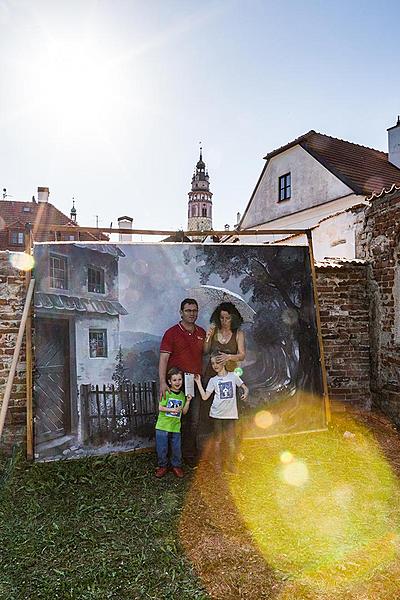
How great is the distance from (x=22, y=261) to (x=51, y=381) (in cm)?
135

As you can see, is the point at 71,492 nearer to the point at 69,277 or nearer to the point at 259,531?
the point at 259,531

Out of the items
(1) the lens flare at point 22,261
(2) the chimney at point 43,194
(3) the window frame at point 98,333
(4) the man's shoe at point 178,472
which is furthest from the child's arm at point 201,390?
(2) the chimney at point 43,194

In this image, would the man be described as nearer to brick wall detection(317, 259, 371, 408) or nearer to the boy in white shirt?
the boy in white shirt

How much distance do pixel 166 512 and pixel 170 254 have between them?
9.12 feet

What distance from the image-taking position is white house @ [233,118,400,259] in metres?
16.1

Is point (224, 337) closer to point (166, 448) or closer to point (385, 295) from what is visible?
point (166, 448)

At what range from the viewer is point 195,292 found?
215 inches

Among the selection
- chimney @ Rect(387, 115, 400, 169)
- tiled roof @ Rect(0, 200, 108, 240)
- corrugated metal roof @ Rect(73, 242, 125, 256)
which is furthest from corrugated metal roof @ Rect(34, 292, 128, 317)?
tiled roof @ Rect(0, 200, 108, 240)

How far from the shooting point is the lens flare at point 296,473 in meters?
4.58

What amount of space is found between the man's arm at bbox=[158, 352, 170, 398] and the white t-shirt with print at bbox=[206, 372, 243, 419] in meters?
0.47

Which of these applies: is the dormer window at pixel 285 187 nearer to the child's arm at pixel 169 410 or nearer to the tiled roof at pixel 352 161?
the tiled roof at pixel 352 161

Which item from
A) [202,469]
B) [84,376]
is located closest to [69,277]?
[84,376]

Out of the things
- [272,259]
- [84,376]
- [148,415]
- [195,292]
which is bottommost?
[148,415]

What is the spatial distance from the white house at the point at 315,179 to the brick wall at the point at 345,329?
8.55 metres
